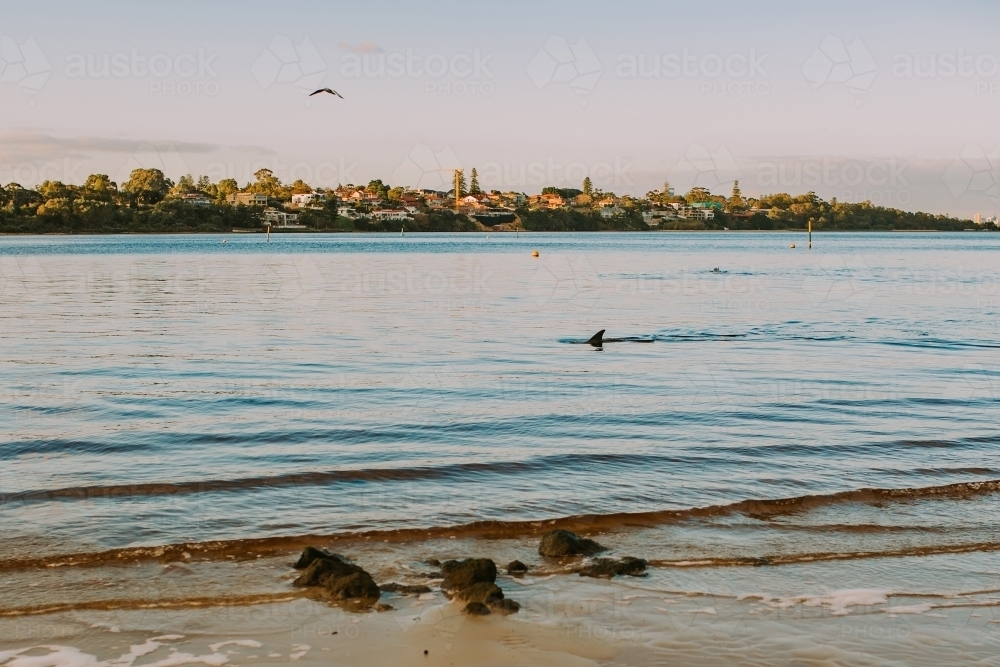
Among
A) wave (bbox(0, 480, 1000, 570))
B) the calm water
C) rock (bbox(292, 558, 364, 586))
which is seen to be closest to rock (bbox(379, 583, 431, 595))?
rock (bbox(292, 558, 364, 586))

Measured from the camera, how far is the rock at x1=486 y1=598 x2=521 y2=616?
667 cm

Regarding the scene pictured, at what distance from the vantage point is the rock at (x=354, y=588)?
695 cm

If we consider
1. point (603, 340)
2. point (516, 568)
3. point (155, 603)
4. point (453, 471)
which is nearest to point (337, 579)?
point (155, 603)

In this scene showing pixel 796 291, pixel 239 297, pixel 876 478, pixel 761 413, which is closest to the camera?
pixel 876 478

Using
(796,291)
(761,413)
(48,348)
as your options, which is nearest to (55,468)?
(761,413)

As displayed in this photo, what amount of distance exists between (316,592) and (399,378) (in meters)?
11.5

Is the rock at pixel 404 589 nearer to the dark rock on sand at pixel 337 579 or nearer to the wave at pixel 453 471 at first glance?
the dark rock on sand at pixel 337 579

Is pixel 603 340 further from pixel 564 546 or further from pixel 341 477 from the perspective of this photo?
pixel 564 546

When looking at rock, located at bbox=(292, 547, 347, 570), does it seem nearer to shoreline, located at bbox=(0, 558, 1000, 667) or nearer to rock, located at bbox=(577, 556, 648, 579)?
shoreline, located at bbox=(0, 558, 1000, 667)

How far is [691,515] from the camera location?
9.43m

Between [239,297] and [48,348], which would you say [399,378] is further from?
[239,297]

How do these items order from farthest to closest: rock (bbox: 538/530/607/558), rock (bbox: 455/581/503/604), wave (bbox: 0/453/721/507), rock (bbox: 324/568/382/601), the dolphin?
the dolphin → wave (bbox: 0/453/721/507) → rock (bbox: 538/530/607/558) → rock (bbox: 324/568/382/601) → rock (bbox: 455/581/503/604)

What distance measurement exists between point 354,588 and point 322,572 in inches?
16.6

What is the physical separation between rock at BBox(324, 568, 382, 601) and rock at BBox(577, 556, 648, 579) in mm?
1600
